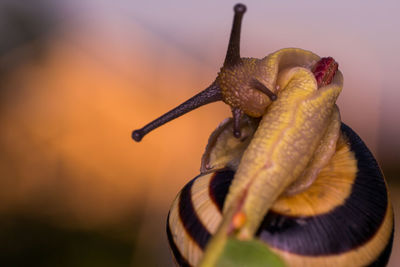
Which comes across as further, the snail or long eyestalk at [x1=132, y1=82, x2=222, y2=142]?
long eyestalk at [x1=132, y1=82, x2=222, y2=142]

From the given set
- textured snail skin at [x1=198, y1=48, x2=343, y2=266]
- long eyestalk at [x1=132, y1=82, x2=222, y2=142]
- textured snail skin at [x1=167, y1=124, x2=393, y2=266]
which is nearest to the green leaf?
textured snail skin at [x1=198, y1=48, x2=343, y2=266]

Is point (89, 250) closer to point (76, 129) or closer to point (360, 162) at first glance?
point (76, 129)

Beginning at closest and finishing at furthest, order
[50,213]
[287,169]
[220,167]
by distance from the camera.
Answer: [287,169], [220,167], [50,213]

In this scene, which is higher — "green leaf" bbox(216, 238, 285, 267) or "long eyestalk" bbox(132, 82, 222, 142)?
"long eyestalk" bbox(132, 82, 222, 142)

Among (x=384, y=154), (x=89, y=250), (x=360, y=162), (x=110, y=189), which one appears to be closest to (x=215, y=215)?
(x=360, y=162)

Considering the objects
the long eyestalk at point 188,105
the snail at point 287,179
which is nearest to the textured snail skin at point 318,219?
the snail at point 287,179

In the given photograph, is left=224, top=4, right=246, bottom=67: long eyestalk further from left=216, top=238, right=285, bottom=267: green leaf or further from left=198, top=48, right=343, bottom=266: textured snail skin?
left=216, top=238, right=285, bottom=267: green leaf

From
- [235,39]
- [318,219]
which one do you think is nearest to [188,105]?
[235,39]
